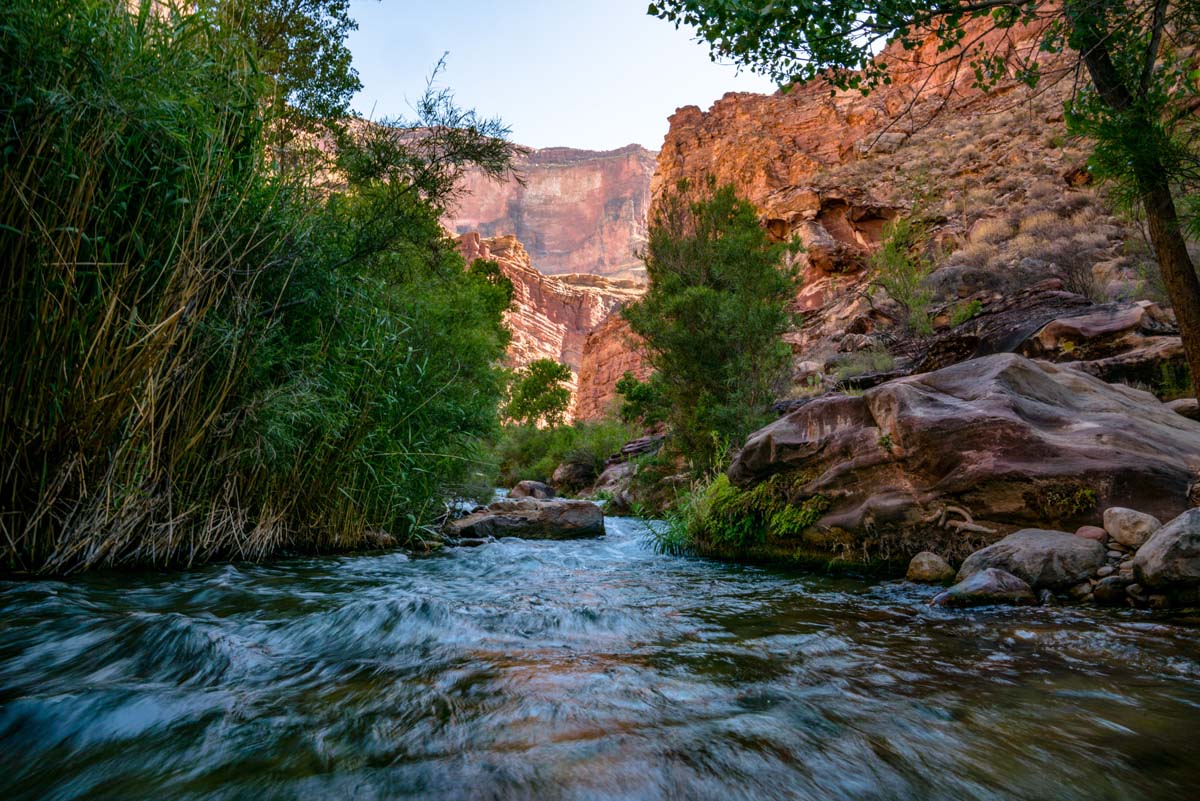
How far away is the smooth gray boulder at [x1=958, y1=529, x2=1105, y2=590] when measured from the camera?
360 centimetres

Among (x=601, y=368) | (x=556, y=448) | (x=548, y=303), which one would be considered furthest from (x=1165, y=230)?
(x=548, y=303)

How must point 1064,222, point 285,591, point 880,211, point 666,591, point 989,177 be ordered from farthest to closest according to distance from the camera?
point 880,211 → point 989,177 → point 1064,222 → point 666,591 → point 285,591

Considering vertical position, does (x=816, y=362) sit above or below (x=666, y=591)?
above

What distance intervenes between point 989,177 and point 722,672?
27290 millimetres

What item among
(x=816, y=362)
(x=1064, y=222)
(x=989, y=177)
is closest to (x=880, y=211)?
(x=989, y=177)

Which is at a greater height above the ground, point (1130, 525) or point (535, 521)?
point (1130, 525)

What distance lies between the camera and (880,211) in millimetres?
25562

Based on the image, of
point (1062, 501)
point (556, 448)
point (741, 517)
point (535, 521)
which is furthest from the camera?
point (556, 448)

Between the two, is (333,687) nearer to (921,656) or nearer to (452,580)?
(921,656)

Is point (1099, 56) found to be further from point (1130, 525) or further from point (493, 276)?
point (493, 276)

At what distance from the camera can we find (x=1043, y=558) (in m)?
3.70

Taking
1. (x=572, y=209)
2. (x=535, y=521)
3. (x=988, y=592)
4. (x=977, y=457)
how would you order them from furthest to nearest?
(x=572, y=209)
(x=535, y=521)
(x=977, y=457)
(x=988, y=592)

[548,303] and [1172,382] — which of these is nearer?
[1172,382]

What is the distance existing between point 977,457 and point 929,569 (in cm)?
102
